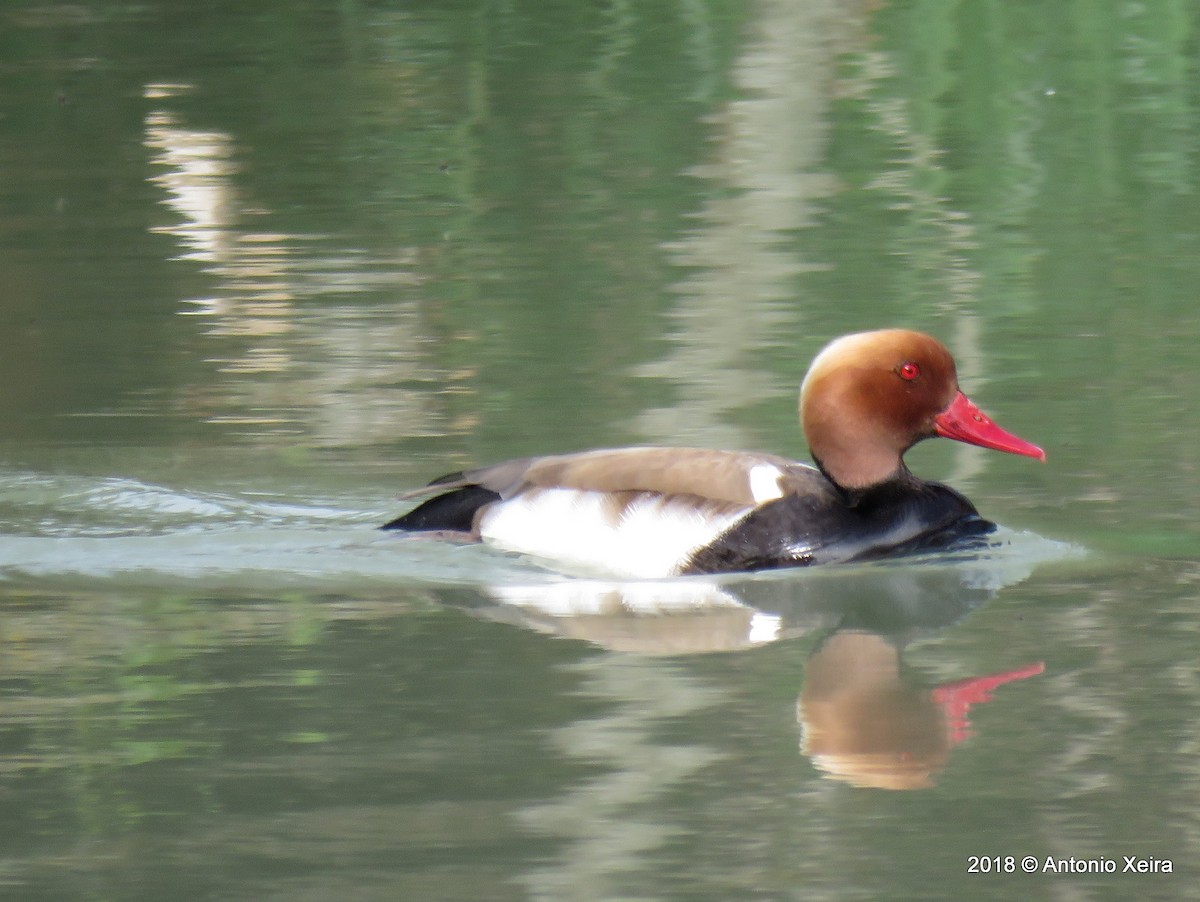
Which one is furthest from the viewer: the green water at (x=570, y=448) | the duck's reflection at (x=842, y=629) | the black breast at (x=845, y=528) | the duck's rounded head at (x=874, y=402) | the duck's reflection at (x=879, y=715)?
the duck's rounded head at (x=874, y=402)

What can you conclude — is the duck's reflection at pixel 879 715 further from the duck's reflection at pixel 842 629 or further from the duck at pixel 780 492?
the duck at pixel 780 492

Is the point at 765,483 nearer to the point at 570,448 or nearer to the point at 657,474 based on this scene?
the point at 657,474

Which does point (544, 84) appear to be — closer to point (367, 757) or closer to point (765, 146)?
point (765, 146)

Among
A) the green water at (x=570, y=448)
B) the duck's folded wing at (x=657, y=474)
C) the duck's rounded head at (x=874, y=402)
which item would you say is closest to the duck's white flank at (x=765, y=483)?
the duck's folded wing at (x=657, y=474)

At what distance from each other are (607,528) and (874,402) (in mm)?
1008

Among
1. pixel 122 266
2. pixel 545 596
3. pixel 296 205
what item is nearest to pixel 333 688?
pixel 545 596

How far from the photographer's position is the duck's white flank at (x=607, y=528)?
755cm

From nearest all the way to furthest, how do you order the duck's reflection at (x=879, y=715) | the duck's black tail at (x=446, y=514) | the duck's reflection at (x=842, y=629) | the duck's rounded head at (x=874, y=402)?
1. the duck's reflection at (x=879, y=715)
2. the duck's reflection at (x=842, y=629)
3. the duck's rounded head at (x=874, y=402)
4. the duck's black tail at (x=446, y=514)

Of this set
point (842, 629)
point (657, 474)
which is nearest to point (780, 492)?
point (657, 474)

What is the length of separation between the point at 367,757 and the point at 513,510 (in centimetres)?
249

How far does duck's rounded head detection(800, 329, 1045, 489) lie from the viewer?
25.6 feet

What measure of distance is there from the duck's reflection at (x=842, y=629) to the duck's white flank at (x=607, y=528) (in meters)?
0.15

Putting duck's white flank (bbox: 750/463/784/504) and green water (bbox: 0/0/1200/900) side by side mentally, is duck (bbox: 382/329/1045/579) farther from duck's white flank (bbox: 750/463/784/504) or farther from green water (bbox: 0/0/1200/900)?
green water (bbox: 0/0/1200/900)

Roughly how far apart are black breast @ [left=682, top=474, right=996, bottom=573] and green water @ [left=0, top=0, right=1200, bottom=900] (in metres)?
0.12
